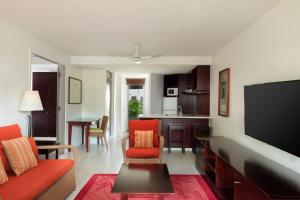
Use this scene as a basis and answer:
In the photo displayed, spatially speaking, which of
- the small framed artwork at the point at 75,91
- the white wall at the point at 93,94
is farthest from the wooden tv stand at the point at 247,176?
the white wall at the point at 93,94

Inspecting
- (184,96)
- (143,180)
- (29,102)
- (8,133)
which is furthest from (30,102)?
(184,96)

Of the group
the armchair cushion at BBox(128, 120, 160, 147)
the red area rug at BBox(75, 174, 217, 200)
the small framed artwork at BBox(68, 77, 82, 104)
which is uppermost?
the small framed artwork at BBox(68, 77, 82, 104)

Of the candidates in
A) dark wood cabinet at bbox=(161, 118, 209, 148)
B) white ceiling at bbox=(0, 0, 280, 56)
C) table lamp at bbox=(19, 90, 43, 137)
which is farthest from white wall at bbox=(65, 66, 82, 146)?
dark wood cabinet at bbox=(161, 118, 209, 148)

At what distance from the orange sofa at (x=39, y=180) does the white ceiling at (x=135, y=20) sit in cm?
153

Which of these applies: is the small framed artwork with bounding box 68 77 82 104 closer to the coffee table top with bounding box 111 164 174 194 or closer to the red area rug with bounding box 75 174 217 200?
the red area rug with bounding box 75 174 217 200

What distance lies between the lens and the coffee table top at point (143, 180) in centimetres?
231

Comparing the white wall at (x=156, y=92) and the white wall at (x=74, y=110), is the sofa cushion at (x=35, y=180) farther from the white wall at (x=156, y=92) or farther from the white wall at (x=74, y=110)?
the white wall at (x=156, y=92)

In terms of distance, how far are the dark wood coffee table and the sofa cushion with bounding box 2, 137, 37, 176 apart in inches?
42.2

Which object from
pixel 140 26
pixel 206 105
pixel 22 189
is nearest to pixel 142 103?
pixel 206 105

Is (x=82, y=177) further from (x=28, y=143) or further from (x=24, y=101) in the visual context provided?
(x=24, y=101)

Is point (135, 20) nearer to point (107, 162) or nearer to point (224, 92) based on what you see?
point (224, 92)

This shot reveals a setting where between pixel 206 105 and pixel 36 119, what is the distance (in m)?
4.72

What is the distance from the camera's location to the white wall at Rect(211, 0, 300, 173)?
225 centimetres

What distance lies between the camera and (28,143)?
289 cm
